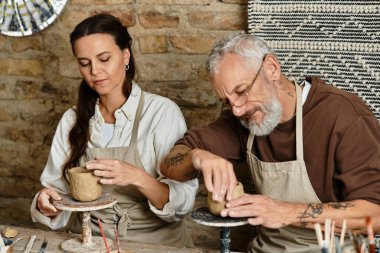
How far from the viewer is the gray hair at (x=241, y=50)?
84.3 inches

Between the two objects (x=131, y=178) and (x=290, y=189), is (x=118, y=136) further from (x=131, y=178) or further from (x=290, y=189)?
(x=290, y=189)

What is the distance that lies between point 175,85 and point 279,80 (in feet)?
3.05

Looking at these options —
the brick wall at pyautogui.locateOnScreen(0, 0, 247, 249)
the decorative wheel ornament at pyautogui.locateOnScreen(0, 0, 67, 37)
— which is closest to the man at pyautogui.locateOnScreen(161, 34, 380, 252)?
the brick wall at pyautogui.locateOnScreen(0, 0, 247, 249)

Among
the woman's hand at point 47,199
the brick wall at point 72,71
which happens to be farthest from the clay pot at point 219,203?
the brick wall at point 72,71

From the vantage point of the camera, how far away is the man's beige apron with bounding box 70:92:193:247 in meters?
2.58

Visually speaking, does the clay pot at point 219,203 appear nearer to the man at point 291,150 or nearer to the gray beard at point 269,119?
the man at point 291,150

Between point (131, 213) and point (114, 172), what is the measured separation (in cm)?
49

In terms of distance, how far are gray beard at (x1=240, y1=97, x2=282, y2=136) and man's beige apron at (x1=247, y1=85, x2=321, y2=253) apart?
0.08m

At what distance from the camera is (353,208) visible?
2.00m

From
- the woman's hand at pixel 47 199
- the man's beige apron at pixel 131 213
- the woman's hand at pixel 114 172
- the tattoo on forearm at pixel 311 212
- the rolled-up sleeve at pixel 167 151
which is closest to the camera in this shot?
the tattoo on forearm at pixel 311 212

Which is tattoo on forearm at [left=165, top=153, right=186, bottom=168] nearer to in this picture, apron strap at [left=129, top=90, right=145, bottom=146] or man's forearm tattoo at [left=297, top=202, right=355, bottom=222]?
apron strap at [left=129, top=90, right=145, bottom=146]

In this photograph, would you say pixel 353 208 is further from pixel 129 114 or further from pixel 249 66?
pixel 129 114

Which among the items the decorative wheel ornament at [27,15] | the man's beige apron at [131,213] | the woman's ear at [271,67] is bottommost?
the man's beige apron at [131,213]

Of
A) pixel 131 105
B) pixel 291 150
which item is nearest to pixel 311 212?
pixel 291 150
